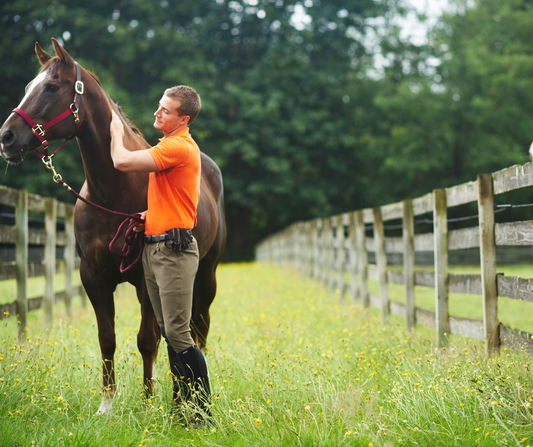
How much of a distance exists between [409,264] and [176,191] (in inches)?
149

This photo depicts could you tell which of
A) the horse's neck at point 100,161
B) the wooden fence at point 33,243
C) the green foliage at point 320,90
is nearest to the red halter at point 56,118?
the horse's neck at point 100,161

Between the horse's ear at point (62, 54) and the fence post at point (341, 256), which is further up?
the horse's ear at point (62, 54)

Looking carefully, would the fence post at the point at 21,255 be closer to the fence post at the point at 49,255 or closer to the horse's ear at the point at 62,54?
the fence post at the point at 49,255

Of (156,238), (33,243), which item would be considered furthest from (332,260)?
(156,238)

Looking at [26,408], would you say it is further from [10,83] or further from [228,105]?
[228,105]

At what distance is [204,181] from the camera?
5.20 meters

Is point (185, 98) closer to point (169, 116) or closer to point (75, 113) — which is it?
point (169, 116)

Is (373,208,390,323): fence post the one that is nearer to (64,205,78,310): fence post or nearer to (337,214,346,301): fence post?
(337,214,346,301): fence post

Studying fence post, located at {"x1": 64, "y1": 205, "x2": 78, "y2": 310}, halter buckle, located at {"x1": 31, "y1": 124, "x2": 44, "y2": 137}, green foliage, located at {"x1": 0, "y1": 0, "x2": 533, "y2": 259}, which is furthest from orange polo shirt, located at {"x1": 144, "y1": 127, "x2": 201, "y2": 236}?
green foliage, located at {"x1": 0, "y1": 0, "x2": 533, "y2": 259}

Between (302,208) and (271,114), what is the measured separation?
5.81 meters

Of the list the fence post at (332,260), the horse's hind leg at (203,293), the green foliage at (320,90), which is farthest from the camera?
the green foliage at (320,90)

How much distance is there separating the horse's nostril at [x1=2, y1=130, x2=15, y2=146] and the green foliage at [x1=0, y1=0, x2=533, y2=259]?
68.4ft

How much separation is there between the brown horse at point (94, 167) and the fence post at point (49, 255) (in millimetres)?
3724

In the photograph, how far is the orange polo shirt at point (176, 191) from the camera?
3.33m
